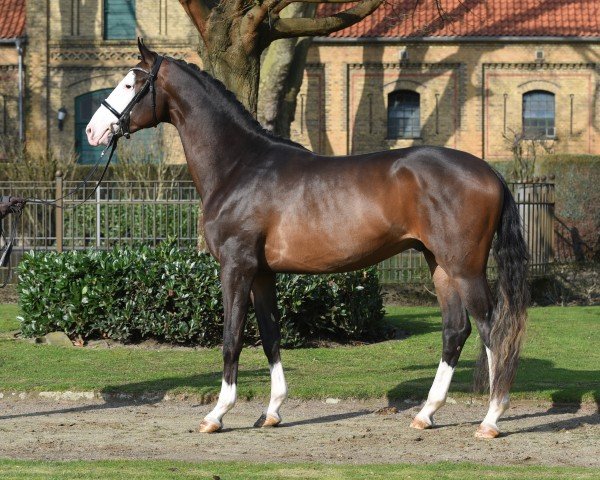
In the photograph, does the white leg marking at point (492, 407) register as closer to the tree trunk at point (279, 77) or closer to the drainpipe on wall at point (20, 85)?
the tree trunk at point (279, 77)

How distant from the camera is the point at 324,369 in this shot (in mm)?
11203

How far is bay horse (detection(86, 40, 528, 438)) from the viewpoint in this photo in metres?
7.95

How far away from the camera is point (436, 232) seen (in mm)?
7938

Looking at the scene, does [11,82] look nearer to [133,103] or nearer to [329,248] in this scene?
[133,103]

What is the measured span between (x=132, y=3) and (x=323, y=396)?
3049 centimetres

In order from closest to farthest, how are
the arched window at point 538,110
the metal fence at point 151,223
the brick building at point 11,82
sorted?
the metal fence at point 151,223
the brick building at point 11,82
the arched window at point 538,110

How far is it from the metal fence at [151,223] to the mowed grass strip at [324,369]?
3691 millimetres

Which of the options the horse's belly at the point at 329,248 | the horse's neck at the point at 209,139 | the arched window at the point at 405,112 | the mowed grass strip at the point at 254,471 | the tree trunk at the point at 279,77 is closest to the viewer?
the mowed grass strip at the point at 254,471

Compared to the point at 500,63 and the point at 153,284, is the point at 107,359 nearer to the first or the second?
the point at 153,284

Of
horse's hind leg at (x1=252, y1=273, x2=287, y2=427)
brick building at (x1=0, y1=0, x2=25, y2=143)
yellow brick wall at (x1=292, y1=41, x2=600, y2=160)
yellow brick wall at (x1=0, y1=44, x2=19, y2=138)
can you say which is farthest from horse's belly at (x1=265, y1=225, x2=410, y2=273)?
yellow brick wall at (x1=0, y1=44, x2=19, y2=138)

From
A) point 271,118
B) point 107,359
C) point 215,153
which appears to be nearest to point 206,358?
point 107,359

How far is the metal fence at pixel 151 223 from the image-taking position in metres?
17.5

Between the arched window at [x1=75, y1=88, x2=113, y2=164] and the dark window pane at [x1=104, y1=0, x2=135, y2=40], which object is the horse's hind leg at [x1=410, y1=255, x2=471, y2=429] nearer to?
the arched window at [x1=75, y1=88, x2=113, y2=164]

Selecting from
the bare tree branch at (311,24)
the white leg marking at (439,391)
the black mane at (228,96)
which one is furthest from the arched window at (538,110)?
the white leg marking at (439,391)
